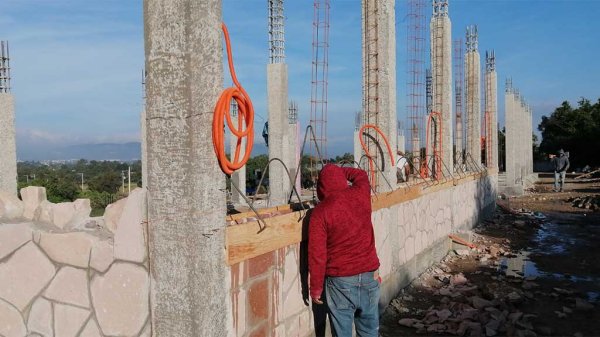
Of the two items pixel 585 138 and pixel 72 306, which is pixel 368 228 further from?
pixel 585 138

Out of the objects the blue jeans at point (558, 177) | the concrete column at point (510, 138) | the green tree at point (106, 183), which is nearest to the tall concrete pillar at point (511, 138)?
the concrete column at point (510, 138)

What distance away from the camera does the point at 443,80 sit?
471 inches

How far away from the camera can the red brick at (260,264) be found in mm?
3746

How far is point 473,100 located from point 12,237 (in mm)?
14833

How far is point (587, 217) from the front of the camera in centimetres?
1664

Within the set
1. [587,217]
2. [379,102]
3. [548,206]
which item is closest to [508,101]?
[548,206]

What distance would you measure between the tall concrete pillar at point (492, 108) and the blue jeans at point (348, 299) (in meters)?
15.1

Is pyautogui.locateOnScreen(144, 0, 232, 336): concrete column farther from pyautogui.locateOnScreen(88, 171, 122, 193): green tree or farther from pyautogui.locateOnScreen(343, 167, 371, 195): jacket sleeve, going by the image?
pyautogui.locateOnScreen(88, 171, 122, 193): green tree

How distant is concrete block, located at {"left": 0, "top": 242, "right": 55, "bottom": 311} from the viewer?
3559mm

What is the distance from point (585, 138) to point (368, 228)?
47.8m

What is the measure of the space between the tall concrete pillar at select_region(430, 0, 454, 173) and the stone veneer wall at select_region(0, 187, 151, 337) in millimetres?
9636

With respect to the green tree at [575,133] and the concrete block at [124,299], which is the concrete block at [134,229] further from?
the green tree at [575,133]

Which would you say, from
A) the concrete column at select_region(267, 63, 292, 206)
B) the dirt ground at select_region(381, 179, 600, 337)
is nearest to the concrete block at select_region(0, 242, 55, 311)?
the dirt ground at select_region(381, 179, 600, 337)

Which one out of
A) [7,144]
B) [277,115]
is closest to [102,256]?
[7,144]
